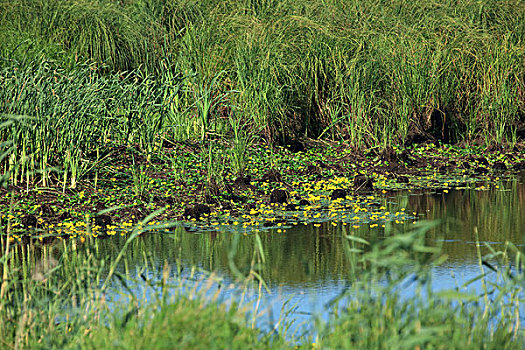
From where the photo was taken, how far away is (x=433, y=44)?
13594mm

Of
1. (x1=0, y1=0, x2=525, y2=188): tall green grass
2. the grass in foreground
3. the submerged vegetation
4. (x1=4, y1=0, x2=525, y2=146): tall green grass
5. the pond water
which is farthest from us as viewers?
(x1=4, y1=0, x2=525, y2=146): tall green grass

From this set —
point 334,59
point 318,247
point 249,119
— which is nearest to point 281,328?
point 318,247

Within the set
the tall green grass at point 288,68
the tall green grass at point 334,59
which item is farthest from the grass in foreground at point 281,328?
the tall green grass at point 334,59

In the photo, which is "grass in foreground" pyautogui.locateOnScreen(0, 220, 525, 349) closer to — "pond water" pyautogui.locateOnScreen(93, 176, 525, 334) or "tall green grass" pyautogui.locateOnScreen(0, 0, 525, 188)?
"pond water" pyautogui.locateOnScreen(93, 176, 525, 334)

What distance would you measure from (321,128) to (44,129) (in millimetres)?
4909

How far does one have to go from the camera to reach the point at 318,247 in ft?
25.0

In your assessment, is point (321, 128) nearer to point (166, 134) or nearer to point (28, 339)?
point (166, 134)

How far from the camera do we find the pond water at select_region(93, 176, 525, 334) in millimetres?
6297

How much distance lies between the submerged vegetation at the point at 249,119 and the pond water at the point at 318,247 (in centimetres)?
12

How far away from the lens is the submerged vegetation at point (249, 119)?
868 cm

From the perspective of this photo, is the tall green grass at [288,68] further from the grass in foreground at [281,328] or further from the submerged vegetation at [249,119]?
the grass in foreground at [281,328]

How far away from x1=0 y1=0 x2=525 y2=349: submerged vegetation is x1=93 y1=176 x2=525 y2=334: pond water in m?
0.12

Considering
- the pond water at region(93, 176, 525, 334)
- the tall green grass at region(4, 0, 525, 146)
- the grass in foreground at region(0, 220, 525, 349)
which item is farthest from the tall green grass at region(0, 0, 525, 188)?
the grass in foreground at region(0, 220, 525, 349)

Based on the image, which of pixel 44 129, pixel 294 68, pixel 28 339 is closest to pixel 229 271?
pixel 28 339
